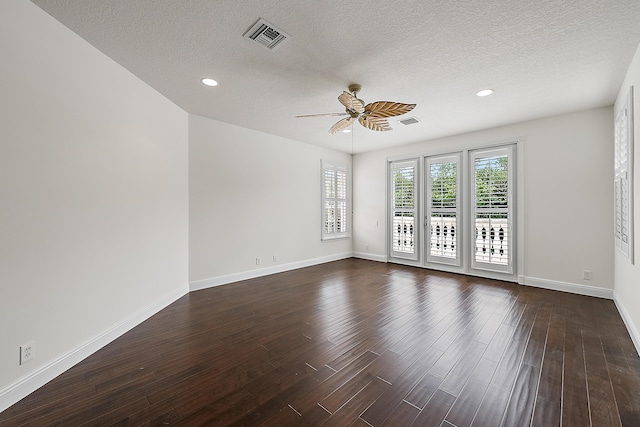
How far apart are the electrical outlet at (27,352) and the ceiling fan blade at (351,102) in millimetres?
3267

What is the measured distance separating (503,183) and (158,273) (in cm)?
559

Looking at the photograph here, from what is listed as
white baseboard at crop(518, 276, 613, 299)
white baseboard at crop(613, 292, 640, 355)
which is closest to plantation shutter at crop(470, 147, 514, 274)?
white baseboard at crop(518, 276, 613, 299)

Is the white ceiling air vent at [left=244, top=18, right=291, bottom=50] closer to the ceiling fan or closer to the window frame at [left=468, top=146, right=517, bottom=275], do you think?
the ceiling fan

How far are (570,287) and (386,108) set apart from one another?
400 cm

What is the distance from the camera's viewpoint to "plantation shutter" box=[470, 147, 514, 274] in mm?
4574

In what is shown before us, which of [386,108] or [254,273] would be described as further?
[254,273]

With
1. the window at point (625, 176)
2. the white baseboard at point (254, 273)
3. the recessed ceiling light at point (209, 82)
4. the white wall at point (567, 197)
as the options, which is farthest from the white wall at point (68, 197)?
the window at point (625, 176)

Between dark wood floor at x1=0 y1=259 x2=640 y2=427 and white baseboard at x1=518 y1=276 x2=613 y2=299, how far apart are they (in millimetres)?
235

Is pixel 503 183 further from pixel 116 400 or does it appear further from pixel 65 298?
pixel 65 298

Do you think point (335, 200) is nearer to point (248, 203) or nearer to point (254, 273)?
point (248, 203)

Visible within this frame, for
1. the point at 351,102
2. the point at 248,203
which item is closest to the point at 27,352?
the point at 248,203

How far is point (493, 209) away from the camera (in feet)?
15.5

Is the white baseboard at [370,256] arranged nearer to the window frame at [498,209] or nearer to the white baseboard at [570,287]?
the window frame at [498,209]

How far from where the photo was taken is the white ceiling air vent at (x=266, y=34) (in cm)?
213
